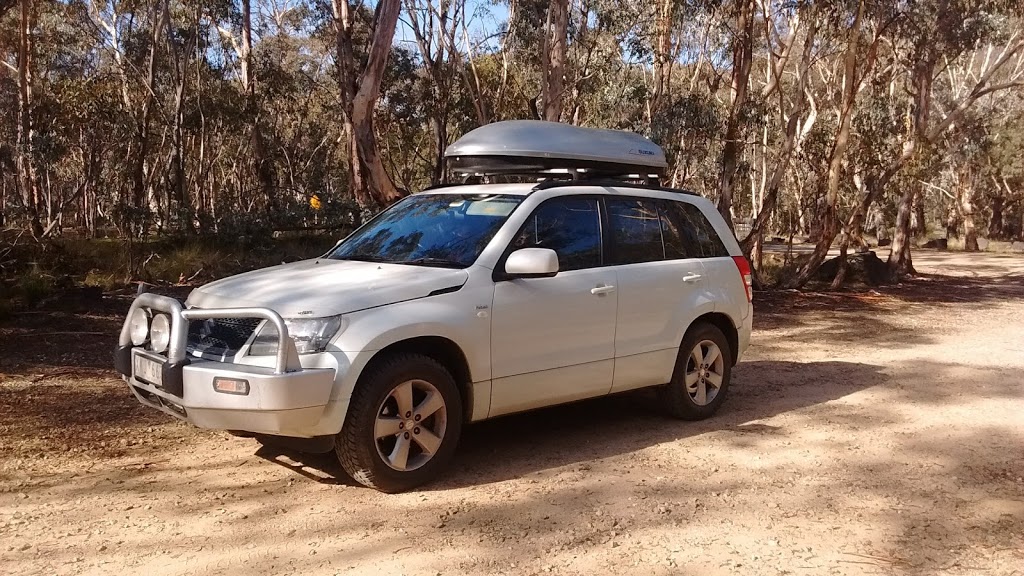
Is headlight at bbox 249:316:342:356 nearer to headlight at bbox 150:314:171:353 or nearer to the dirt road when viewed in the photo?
headlight at bbox 150:314:171:353

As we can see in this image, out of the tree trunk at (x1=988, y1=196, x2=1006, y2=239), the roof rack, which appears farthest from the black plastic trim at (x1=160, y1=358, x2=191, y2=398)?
the tree trunk at (x1=988, y1=196, x2=1006, y2=239)

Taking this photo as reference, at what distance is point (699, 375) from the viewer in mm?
6793

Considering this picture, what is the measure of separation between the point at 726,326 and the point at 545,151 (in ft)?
6.72

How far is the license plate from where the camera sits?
4.77 meters

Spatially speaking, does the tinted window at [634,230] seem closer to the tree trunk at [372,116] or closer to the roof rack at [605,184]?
the roof rack at [605,184]

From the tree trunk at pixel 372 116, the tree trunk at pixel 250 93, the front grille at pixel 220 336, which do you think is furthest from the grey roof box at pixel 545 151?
the tree trunk at pixel 250 93

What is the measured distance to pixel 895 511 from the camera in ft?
16.2

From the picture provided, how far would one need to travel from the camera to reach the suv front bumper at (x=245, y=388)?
4.48 metres

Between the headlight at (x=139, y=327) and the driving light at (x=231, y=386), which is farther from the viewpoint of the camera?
the headlight at (x=139, y=327)

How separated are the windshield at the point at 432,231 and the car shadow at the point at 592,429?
1317 mm

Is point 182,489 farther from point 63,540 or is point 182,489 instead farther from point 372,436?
point 372,436

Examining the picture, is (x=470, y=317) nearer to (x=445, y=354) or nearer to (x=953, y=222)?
(x=445, y=354)

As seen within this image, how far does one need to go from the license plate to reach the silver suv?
2 cm

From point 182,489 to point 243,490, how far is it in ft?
1.14
